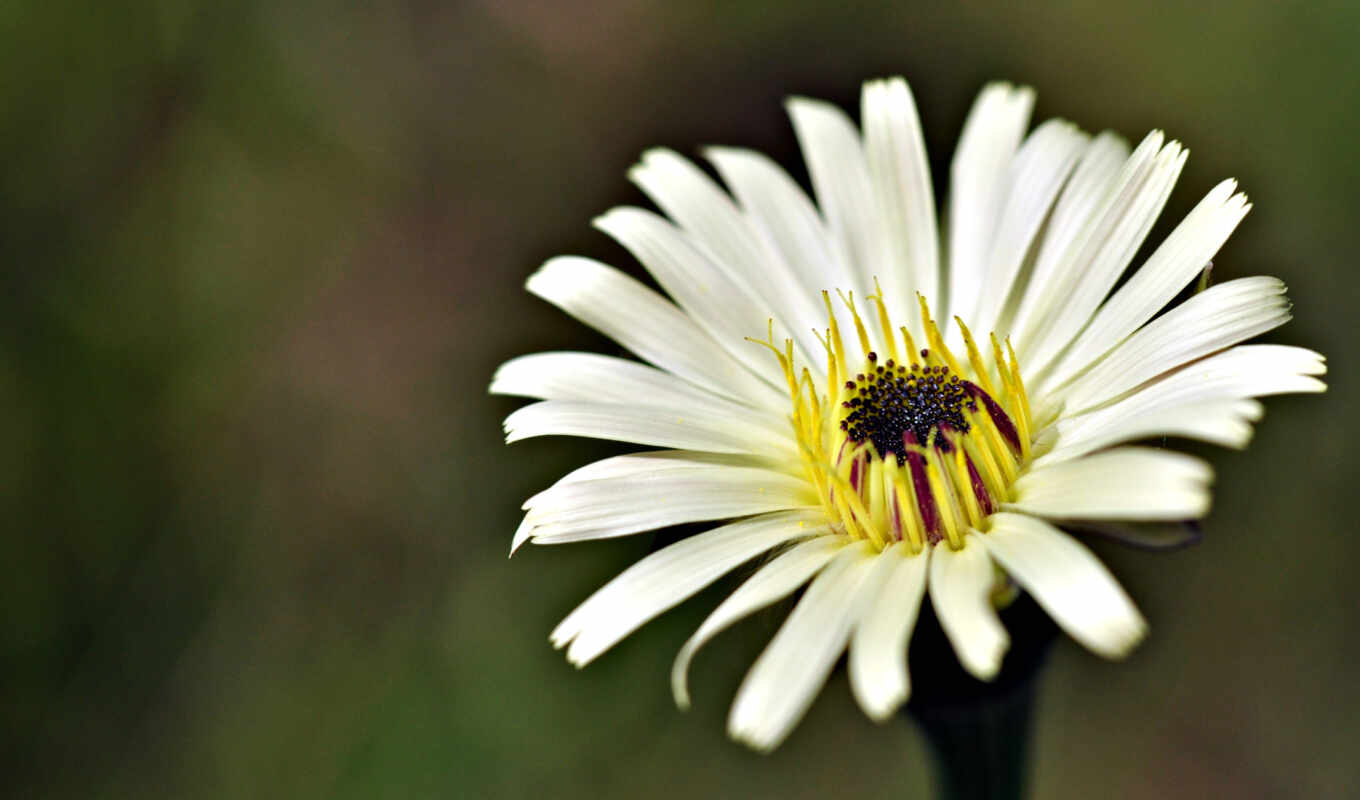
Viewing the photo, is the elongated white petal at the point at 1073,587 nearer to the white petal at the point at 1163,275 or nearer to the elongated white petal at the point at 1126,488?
the elongated white petal at the point at 1126,488

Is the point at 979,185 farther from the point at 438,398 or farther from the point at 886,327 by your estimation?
the point at 438,398

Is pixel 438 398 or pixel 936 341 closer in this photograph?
pixel 936 341

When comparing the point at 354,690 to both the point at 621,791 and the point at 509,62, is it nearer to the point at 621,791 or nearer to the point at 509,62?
the point at 621,791

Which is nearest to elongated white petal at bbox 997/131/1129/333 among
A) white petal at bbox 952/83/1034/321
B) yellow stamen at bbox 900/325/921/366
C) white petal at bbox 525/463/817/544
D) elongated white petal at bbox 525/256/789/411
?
white petal at bbox 952/83/1034/321

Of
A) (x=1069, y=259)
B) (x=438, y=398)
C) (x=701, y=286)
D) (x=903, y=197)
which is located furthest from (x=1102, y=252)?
(x=438, y=398)

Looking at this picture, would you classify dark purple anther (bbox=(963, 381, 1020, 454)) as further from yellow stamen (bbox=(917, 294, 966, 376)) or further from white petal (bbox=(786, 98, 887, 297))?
white petal (bbox=(786, 98, 887, 297))

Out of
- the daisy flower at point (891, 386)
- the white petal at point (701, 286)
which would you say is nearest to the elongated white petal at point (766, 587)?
the daisy flower at point (891, 386)
